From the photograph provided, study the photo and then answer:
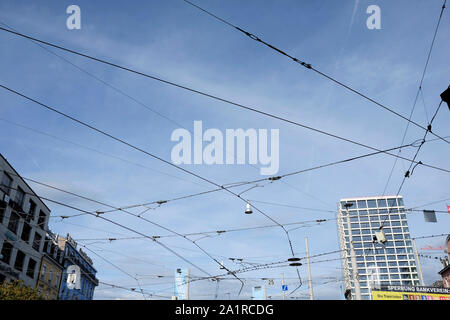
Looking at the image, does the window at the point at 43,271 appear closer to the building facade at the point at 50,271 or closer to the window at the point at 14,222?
the building facade at the point at 50,271

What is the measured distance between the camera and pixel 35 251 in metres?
45.1

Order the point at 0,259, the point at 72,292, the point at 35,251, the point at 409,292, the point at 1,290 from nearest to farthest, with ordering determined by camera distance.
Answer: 1. the point at 1,290
2. the point at 0,259
3. the point at 35,251
4. the point at 409,292
5. the point at 72,292

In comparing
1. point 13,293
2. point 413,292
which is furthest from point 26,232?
point 413,292

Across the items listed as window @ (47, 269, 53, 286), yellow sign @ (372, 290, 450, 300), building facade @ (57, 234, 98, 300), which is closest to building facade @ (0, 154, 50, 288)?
window @ (47, 269, 53, 286)

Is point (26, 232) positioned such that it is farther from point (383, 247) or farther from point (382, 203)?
point (382, 203)

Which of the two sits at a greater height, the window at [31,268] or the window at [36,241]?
the window at [36,241]

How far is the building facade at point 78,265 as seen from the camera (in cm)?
6269

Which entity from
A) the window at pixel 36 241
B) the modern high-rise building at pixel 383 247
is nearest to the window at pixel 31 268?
the window at pixel 36 241

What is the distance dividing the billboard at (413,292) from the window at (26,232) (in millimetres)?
44230

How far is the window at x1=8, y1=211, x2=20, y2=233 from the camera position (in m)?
38.1
